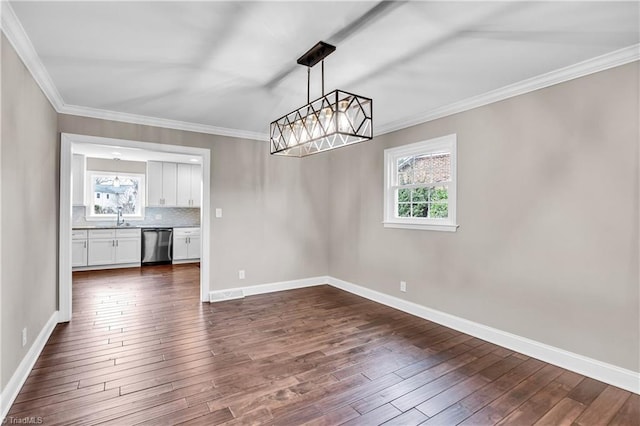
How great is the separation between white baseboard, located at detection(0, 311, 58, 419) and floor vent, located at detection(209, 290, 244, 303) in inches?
68.2

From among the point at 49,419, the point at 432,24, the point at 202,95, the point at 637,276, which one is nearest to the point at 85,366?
the point at 49,419

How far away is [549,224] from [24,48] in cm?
427

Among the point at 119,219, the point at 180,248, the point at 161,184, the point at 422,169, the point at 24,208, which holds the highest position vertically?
the point at 161,184

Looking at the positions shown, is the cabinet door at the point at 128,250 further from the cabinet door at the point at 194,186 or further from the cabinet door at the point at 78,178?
the cabinet door at the point at 194,186

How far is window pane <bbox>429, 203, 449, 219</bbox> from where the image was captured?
3.71 meters

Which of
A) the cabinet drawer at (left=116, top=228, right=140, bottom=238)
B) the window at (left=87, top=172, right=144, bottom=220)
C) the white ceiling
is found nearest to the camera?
the white ceiling

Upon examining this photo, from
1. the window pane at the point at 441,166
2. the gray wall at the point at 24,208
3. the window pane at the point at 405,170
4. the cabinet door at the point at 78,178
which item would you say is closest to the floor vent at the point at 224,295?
the gray wall at the point at 24,208

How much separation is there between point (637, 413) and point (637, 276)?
35.7 inches

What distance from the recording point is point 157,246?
7418 mm

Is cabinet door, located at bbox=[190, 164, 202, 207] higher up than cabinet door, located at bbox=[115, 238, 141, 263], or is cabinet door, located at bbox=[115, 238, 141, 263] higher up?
cabinet door, located at bbox=[190, 164, 202, 207]

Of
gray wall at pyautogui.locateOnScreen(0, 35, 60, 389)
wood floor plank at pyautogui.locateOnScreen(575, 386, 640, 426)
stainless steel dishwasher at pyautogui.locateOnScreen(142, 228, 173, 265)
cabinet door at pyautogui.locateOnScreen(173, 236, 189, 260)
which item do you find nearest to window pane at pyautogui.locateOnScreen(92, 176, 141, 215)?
stainless steel dishwasher at pyautogui.locateOnScreen(142, 228, 173, 265)

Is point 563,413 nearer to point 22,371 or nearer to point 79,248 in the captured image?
point 22,371

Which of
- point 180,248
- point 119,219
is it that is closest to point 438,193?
point 180,248

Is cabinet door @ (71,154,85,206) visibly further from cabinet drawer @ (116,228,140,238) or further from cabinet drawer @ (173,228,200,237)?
cabinet drawer @ (173,228,200,237)
